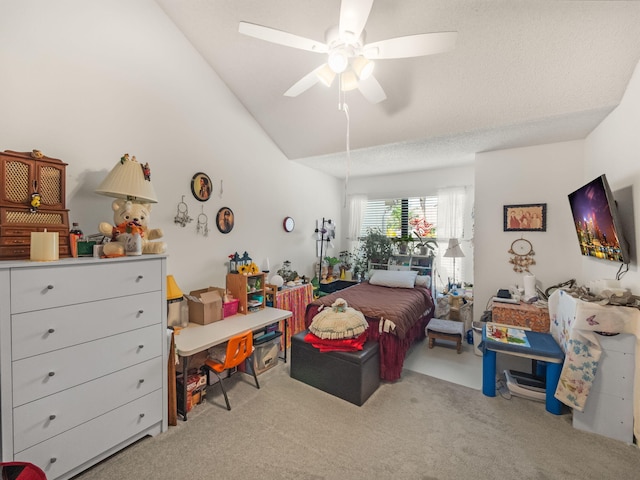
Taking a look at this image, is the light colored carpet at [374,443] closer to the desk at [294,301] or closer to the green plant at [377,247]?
the desk at [294,301]

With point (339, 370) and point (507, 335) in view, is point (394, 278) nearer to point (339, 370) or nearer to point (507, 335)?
point (507, 335)

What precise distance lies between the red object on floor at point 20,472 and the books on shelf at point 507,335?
9.35 ft

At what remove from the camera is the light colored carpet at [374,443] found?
1708 mm

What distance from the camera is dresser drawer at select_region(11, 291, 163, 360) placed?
1.44 metres

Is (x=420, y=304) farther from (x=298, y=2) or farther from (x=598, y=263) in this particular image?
(x=298, y=2)

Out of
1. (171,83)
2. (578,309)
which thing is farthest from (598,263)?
(171,83)

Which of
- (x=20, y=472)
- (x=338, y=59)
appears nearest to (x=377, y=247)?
(x=338, y=59)

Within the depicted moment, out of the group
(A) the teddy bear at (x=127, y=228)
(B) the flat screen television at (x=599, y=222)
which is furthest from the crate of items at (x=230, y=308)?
(B) the flat screen television at (x=599, y=222)

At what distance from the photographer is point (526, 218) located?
3.37m

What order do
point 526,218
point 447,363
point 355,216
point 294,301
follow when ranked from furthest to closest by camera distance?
1. point 355,216
2. point 294,301
3. point 526,218
4. point 447,363

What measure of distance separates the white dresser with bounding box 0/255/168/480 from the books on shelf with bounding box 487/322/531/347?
2.71m

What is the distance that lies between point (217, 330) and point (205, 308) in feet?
0.89

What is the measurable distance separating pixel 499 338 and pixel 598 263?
1.24m

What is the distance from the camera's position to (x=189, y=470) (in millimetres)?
1707
